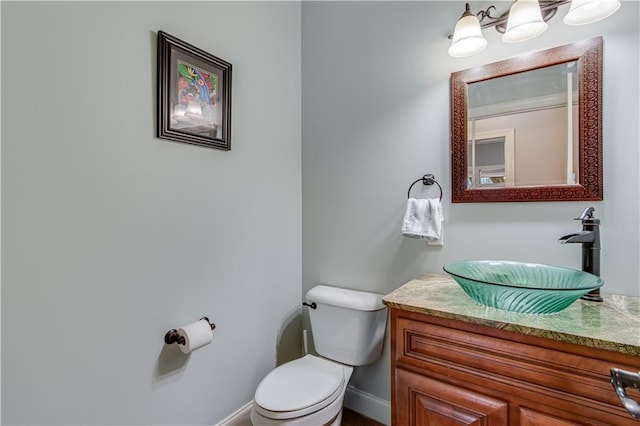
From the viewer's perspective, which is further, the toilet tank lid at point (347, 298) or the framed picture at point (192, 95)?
the toilet tank lid at point (347, 298)

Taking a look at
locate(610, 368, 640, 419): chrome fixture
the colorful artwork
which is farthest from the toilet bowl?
the colorful artwork

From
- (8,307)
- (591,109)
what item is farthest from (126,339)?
(591,109)

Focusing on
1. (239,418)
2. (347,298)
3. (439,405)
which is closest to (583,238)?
(439,405)

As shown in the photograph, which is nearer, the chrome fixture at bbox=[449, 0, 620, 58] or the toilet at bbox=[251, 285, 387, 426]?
the chrome fixture at bbox=[449, 0, 620, 58]

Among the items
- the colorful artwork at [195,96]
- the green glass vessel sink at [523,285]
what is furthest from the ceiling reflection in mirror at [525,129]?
the colorful artwork at [195,96]

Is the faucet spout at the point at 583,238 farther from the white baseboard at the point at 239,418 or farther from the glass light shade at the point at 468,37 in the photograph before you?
the white baseboard at the point at 239,418

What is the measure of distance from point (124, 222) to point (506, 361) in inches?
54.7

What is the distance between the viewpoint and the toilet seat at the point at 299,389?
1208 millimetres

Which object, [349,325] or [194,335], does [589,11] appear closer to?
[349,325]

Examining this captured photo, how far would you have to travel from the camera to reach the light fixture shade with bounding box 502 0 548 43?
3.62ft

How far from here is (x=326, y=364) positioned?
157 cm

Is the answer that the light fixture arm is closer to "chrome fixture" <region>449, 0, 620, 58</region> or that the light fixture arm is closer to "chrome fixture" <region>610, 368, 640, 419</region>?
"chrome fixture" <region>449, 0, 620, 58</region>

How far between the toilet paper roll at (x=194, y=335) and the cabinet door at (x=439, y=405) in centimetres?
81

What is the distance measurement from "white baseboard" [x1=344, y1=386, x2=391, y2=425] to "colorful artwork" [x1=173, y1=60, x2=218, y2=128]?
1.71 metres
